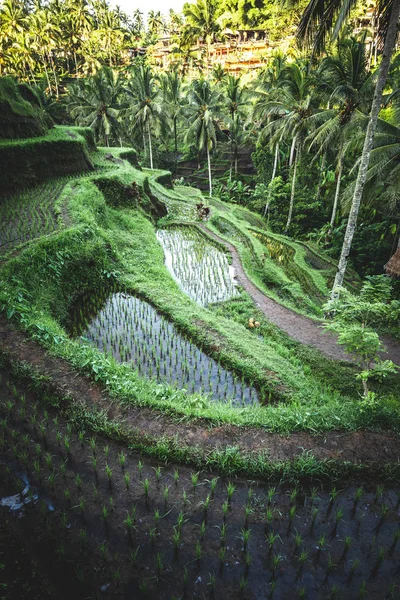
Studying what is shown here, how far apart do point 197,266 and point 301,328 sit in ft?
20.9

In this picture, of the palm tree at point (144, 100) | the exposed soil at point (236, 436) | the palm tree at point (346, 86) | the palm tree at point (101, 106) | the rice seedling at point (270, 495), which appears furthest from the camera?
the palm tree at point (101, 106)

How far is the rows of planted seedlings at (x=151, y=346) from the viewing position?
7.73 metres

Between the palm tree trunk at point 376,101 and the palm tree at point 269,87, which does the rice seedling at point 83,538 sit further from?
the palm tree at point 269,87

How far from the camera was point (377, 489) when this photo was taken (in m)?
4.71

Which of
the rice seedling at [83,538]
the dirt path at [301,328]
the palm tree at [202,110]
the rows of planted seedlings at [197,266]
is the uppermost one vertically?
the palm tree at [202,110]

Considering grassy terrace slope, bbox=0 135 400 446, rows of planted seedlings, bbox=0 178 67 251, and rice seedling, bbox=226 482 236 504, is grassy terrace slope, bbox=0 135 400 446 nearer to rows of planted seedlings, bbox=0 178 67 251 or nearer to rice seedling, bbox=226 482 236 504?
rows of planted seedlings, bbox=0 178 67 251

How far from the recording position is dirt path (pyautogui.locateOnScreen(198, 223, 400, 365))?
9.53 m

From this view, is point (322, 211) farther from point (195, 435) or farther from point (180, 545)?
point (180, 545)

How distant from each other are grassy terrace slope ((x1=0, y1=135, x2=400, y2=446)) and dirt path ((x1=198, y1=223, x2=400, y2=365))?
0.44 m

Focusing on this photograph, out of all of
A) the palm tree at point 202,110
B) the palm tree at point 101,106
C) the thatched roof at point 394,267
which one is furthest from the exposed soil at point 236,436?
the palm tree at point 101,106

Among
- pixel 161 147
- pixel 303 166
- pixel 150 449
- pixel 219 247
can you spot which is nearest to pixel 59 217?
pixel 219 247

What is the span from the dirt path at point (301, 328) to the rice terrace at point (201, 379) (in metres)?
0.08

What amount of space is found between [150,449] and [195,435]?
760 millimetres

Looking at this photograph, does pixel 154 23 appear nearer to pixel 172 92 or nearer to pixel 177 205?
pixel 172 92
